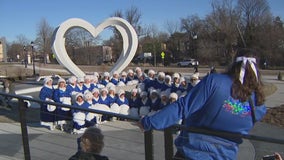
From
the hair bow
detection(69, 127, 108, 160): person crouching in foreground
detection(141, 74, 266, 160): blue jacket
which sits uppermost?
the hair bow

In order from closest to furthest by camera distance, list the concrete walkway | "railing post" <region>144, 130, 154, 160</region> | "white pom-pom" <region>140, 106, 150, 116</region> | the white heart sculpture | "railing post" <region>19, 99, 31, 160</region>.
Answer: "railing post" <region>144, 130, 154, 160</region> < "railing post" <region>19, 99, 31, 160</region> < the concrete walkway < "white pom-pom" <region>140, 106, 150, 116</region> < the white heart sculpture

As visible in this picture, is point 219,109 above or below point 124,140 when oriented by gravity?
above

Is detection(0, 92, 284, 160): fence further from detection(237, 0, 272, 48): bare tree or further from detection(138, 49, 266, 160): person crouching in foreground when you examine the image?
detection(237, 0, 272, 48): bare tree

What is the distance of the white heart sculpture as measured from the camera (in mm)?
19016

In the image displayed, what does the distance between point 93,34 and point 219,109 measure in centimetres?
1751

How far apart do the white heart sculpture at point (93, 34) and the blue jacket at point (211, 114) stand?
15991 millimetres

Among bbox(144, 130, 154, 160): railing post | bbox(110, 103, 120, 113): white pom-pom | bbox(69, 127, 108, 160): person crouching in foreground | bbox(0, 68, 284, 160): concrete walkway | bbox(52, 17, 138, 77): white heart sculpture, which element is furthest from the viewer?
bbox(52, 17, 138, 77): white heart sculpture

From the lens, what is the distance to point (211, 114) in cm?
289

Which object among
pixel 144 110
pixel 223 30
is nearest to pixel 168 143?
pixel 144 110

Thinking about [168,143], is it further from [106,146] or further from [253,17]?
[253,17]

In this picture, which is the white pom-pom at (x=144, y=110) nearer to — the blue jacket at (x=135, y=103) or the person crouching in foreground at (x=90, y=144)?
the blue jacket at (x=135, y=103)

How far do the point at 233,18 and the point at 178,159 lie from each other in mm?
72709

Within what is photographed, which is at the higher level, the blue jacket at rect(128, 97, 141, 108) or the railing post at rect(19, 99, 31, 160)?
the railing post at rect(19, 99, 31, 160)

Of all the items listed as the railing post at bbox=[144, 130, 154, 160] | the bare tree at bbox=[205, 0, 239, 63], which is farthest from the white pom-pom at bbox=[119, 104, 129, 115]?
the bare tree at bbox=[205, 0, 239, 63]
